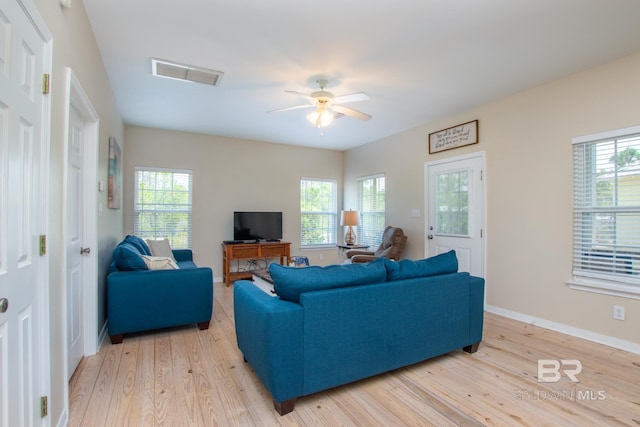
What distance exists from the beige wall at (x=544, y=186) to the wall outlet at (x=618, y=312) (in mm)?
33

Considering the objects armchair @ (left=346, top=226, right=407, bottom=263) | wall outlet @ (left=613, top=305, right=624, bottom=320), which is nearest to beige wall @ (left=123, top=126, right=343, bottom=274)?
armchair @ (left=346, top=226, right=407, bottom=263)

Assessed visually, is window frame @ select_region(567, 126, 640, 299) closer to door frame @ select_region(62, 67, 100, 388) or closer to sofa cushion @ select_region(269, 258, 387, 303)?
sofa cushion @ select_region(269, 258, 387, 303)

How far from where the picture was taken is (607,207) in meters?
2.97

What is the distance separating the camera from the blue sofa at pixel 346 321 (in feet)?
6.18

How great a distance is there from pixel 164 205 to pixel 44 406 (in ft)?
13.5

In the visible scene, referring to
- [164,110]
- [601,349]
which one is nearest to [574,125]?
[601,349]

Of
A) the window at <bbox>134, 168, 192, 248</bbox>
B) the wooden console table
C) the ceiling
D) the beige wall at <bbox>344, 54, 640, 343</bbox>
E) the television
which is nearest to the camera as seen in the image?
the ceiling

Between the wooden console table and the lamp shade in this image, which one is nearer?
the wooden console table

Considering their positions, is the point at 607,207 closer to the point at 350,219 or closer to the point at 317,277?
the point at 317,277

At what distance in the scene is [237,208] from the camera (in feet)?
19.0

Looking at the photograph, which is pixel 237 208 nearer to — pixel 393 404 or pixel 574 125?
pixel 393 404

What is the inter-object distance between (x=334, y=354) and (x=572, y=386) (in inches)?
66.7

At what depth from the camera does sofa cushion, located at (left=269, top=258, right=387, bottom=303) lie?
77.9 inches

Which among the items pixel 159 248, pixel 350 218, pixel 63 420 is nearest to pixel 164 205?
pixel 159 248
